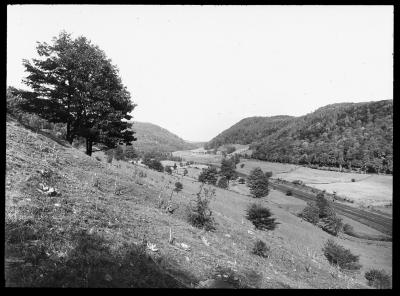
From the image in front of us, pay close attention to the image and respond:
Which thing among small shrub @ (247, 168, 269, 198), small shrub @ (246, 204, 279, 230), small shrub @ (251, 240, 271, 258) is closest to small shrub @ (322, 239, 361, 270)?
small shrub @ (246, 204, 279, 230)

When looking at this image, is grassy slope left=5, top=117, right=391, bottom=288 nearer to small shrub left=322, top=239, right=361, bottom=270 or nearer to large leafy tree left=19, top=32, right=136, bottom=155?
large leafy tree left=19, top=32, right=136, bottom=155

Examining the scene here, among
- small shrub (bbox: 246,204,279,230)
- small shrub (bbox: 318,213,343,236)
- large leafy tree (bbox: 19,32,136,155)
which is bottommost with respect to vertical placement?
small shrub (bbox: 318,213,343,236)

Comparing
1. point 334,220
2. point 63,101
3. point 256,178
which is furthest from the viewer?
point 256,178

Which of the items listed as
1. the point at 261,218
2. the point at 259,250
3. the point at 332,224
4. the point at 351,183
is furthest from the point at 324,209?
the point at 351,183

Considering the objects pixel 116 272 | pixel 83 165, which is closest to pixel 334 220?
pixel 83 165

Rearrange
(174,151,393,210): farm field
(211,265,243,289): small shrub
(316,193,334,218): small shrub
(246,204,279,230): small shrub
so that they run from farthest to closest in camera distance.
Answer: (174,151,393,210): farm field → (316,193,334,218): small shrub → (246,204,279,230): small shrub → (211,265,243,289): small shrub
